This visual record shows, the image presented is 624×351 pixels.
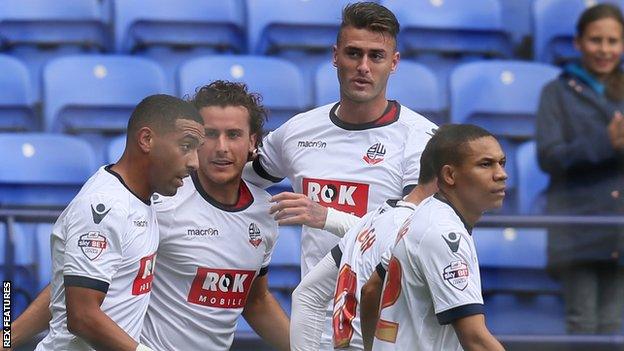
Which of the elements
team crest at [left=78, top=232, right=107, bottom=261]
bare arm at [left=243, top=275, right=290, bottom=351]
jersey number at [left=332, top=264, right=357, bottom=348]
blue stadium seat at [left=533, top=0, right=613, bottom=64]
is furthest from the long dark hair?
team crest at [left=78, top=232, right=107, bottom=261]

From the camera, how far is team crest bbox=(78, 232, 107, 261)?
14.5 feet

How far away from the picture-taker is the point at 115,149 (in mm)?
7289

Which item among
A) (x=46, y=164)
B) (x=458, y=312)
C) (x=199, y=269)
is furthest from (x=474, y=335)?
(x=46, y=164)

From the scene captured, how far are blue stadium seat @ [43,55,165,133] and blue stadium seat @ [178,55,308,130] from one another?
0.78 feet

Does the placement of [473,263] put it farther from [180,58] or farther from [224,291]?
[180,58]

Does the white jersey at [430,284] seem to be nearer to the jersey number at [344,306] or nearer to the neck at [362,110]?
the jersey number at [344,306]

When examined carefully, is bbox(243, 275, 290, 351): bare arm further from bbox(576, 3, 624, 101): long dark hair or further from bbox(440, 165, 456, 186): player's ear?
bbox(576, 3, 624, 101): long dark hair

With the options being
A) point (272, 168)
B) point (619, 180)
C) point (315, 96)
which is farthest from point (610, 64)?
point (272, 168)

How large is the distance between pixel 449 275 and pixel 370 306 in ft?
1.37

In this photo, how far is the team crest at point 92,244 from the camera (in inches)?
174

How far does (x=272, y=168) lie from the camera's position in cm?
543

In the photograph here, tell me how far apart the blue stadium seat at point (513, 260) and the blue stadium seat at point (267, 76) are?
1.46 meters

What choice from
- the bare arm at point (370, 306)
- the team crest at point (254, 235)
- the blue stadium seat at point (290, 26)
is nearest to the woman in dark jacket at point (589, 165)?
the blue stadium seat at point (290, 26)

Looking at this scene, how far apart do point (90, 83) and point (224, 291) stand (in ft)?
9.70
